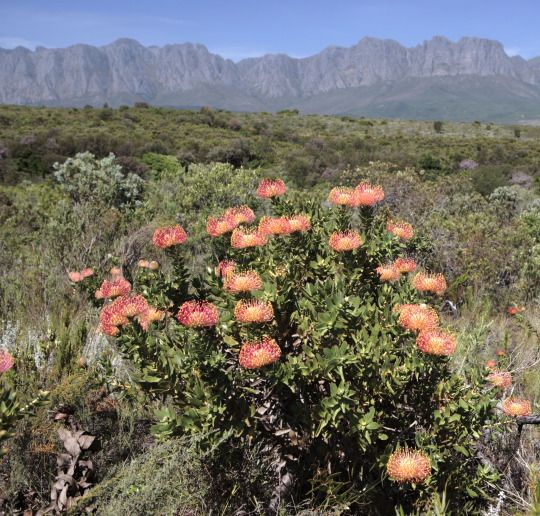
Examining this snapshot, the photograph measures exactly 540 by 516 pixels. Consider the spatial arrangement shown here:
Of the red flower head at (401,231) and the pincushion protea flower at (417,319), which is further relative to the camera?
the red flower head at (401,231)

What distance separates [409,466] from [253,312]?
0.73m

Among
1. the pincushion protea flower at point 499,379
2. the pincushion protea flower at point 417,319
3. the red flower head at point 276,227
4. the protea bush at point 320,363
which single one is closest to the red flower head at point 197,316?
the protea bush at point 320,363

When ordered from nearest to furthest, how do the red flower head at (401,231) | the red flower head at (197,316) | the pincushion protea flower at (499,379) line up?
the red flower head at (197,316), the pincushion protea flower at (499,379), the red flower head at (401,231)

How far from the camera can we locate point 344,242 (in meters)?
1.98

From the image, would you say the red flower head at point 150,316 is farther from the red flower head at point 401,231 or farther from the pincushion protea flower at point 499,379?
the pincushion protea flower at point 499,379

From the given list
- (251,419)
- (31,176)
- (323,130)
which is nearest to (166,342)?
(251,419)

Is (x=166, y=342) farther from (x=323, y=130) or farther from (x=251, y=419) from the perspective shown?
(x=323, y=130)

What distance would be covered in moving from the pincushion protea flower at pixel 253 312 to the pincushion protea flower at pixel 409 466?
2.15 ft

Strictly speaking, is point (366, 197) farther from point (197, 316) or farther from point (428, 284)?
point (197, 316)

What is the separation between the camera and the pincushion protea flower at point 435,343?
65.2 inches

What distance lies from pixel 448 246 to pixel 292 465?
4.95m

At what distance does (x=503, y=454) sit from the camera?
2311 millimetres

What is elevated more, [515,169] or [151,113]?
[151,113]

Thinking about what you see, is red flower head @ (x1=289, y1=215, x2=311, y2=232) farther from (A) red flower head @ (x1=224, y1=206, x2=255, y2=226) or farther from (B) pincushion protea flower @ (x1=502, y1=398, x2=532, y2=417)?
(B) pincushion protea flower @ (x1=502, y1=398, x2=532, y2=417)
